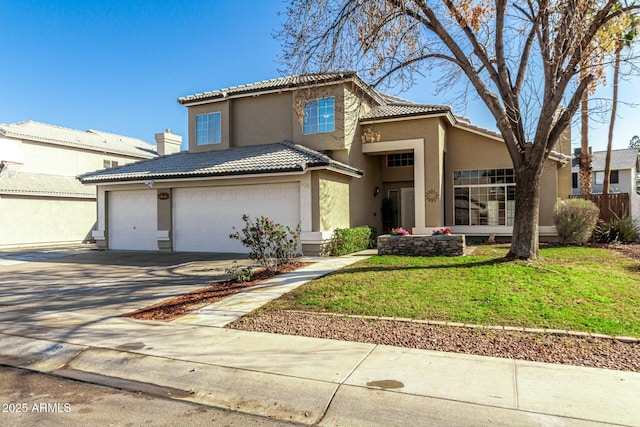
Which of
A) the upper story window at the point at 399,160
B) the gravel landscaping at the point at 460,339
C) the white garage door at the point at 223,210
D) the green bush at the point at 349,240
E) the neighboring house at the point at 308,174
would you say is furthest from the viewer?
the upper story window at the point at 399,160

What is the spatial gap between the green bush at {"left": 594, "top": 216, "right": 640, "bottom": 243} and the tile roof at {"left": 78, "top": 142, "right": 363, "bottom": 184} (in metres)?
9.51

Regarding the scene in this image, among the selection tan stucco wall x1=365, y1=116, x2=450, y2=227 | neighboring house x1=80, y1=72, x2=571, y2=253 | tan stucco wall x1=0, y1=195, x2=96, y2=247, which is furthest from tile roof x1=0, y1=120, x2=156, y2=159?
tan stucco wall x1=365, y1=116, x2=450, y2=227

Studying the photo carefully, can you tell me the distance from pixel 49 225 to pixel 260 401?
2423 cm

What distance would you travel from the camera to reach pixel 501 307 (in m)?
6.86

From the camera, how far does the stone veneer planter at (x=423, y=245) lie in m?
12.7

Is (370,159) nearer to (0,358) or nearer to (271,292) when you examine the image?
(271,292)

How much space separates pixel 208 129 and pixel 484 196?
1288 cm

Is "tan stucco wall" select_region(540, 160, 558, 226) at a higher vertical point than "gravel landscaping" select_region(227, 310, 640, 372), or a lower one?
higher

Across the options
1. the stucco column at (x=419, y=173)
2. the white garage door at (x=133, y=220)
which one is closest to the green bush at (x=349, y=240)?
the stucco column at (x=419, y=173)

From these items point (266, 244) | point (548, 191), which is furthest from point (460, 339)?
point (548, 191)

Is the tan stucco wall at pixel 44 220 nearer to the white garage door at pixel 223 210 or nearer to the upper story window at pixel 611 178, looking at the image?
the white garage door at pixel 223 210

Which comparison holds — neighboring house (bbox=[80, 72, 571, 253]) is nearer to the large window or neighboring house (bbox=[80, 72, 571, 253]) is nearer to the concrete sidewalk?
the large window

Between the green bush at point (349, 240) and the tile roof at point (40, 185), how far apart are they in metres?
17.7

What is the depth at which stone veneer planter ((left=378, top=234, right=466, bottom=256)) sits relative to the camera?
1268 centimetres
